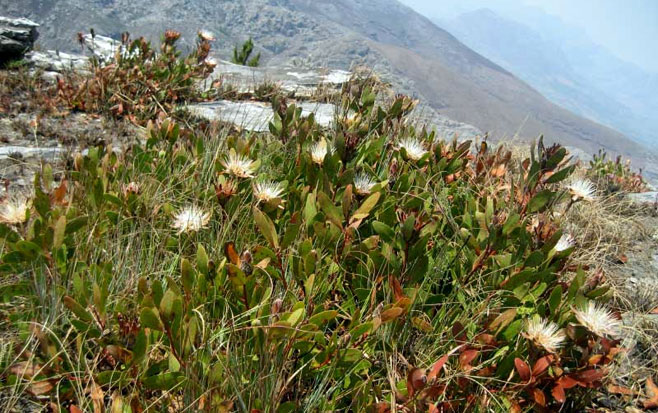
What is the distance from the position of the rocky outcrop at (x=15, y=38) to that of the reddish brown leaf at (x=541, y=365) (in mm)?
5420

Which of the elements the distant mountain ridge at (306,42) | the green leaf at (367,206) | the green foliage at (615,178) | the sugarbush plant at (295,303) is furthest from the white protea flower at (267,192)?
the distant mountain ridge at (306,42)

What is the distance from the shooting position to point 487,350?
150 cm

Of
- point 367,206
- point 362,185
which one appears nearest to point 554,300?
point 367,206

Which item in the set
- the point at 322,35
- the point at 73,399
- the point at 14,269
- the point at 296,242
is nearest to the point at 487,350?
the point at 296,242

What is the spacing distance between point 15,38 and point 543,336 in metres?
5.63

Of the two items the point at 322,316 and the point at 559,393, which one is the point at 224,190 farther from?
the point at 559,393

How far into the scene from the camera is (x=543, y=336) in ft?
4.73

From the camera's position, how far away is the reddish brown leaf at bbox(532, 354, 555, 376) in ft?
4.56

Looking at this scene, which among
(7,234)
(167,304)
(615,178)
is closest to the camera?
(167,304)

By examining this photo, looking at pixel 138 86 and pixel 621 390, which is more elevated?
pixel 621 390

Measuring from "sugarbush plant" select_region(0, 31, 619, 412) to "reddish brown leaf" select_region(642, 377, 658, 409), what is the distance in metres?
0.27

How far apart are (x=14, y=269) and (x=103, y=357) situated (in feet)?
1.44

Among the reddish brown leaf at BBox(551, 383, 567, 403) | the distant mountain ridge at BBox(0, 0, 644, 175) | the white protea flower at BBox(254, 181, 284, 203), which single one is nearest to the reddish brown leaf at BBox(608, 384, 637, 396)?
the reddish brown leaf at BBox(551, 383, 567, 403)

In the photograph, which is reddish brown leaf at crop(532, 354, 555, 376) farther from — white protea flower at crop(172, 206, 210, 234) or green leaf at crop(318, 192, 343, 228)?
white protea flower at crop(172, 206, 210, 234)
